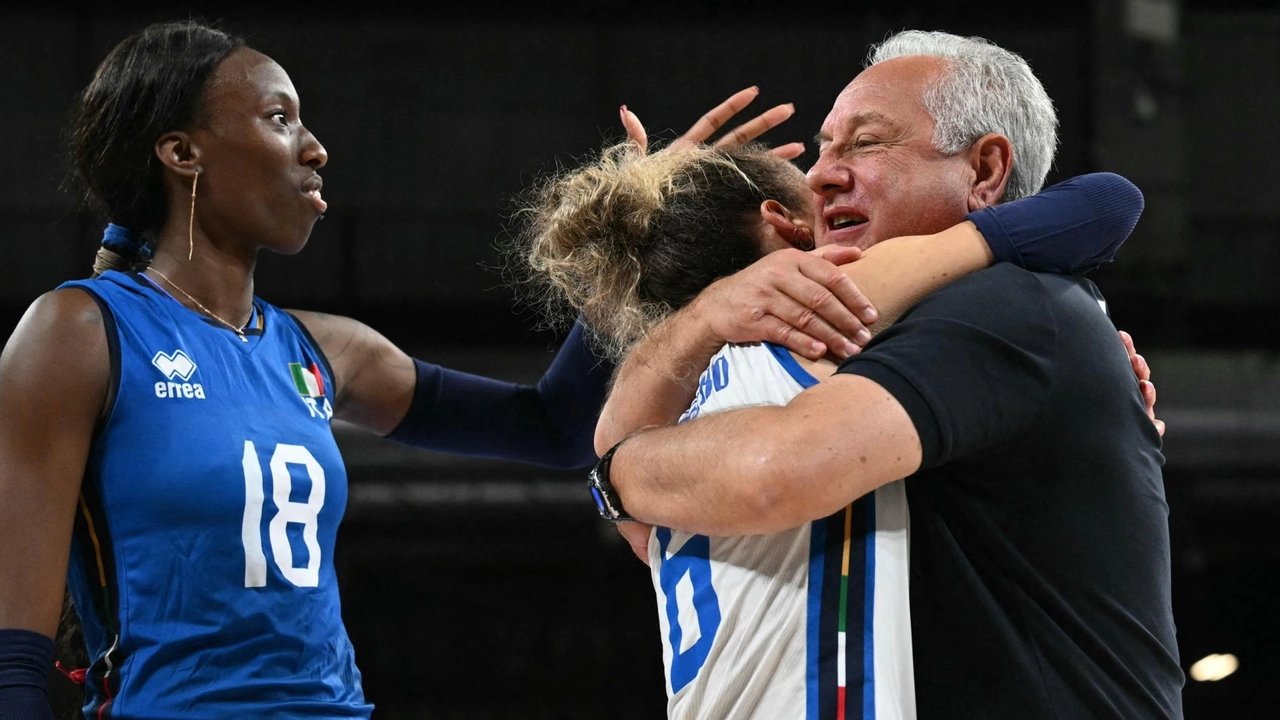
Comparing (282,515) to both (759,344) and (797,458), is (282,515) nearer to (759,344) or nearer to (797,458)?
(759,344)

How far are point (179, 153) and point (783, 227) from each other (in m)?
1.00

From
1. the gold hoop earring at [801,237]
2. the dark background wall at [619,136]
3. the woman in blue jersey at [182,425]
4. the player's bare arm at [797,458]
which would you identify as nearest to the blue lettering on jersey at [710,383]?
the player's bare arm at [797,458]

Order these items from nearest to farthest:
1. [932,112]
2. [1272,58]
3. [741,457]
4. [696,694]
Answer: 1. [741,457]
2. [696,694]
3. [932,112]
4. [1272,58]

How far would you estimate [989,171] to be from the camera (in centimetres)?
165

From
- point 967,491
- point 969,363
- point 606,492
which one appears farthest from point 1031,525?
point 606,492

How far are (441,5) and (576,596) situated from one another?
13.5ft

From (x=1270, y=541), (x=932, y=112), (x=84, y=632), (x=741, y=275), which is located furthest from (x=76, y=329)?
(x=1270, y=541)

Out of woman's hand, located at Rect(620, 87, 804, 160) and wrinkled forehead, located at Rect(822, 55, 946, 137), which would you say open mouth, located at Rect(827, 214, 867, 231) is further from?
woman's hand, located at Rect(620, 87, 804, 160)

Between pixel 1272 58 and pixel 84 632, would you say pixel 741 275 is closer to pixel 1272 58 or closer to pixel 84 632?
pixel 84 632

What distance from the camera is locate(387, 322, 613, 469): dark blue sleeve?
248cm

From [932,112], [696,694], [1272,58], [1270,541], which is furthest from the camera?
[1270,541]

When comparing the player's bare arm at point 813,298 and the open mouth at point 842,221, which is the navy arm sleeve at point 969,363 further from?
the open mouth at point 842,221

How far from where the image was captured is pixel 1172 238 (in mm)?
7348

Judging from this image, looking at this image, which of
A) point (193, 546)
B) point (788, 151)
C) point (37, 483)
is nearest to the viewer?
point (37, 483)
